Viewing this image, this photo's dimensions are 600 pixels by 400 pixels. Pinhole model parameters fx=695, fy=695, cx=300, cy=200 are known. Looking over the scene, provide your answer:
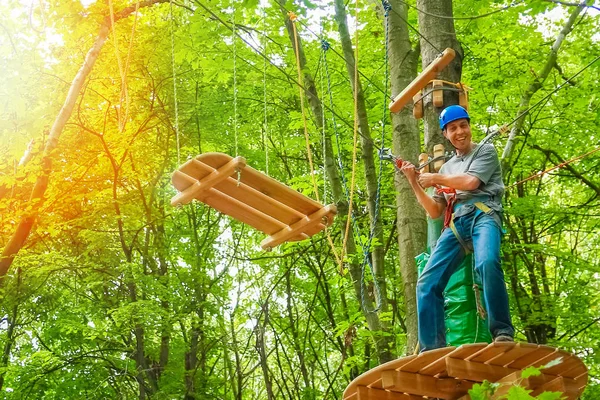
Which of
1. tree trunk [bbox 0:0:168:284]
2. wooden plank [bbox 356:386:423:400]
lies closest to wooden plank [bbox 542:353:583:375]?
wooden plank [bbox 356:386:423:400]

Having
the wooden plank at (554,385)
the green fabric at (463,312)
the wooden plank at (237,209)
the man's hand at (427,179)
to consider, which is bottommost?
the wooden plank at (554,385)

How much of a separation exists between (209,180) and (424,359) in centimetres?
154

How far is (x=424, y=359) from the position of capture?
339 cm

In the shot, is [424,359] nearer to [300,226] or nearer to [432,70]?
[300,226]

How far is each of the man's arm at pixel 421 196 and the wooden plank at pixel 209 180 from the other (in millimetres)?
907

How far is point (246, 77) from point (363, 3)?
227 centimetres

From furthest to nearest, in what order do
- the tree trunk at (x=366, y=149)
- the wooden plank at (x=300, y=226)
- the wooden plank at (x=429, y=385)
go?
the tree trunk at (x=366, y=149) < the wooden plank at (x=300, y=226) < the wooden plank at (x=429, y=385)

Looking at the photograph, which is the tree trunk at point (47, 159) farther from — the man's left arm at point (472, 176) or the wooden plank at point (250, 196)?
the man's left arm at point (472, 176)

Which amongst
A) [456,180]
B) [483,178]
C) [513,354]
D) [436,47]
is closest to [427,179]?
[456,180]

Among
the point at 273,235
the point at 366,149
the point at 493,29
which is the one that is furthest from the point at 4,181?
the point at 493,29

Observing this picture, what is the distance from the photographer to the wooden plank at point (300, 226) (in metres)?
4.41

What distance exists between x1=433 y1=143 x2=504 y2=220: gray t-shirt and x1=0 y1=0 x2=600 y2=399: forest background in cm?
368

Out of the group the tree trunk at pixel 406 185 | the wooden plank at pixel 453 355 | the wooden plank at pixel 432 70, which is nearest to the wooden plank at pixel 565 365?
the wooden plank at pixel 453 355

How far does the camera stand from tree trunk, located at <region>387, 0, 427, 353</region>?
5.53m
